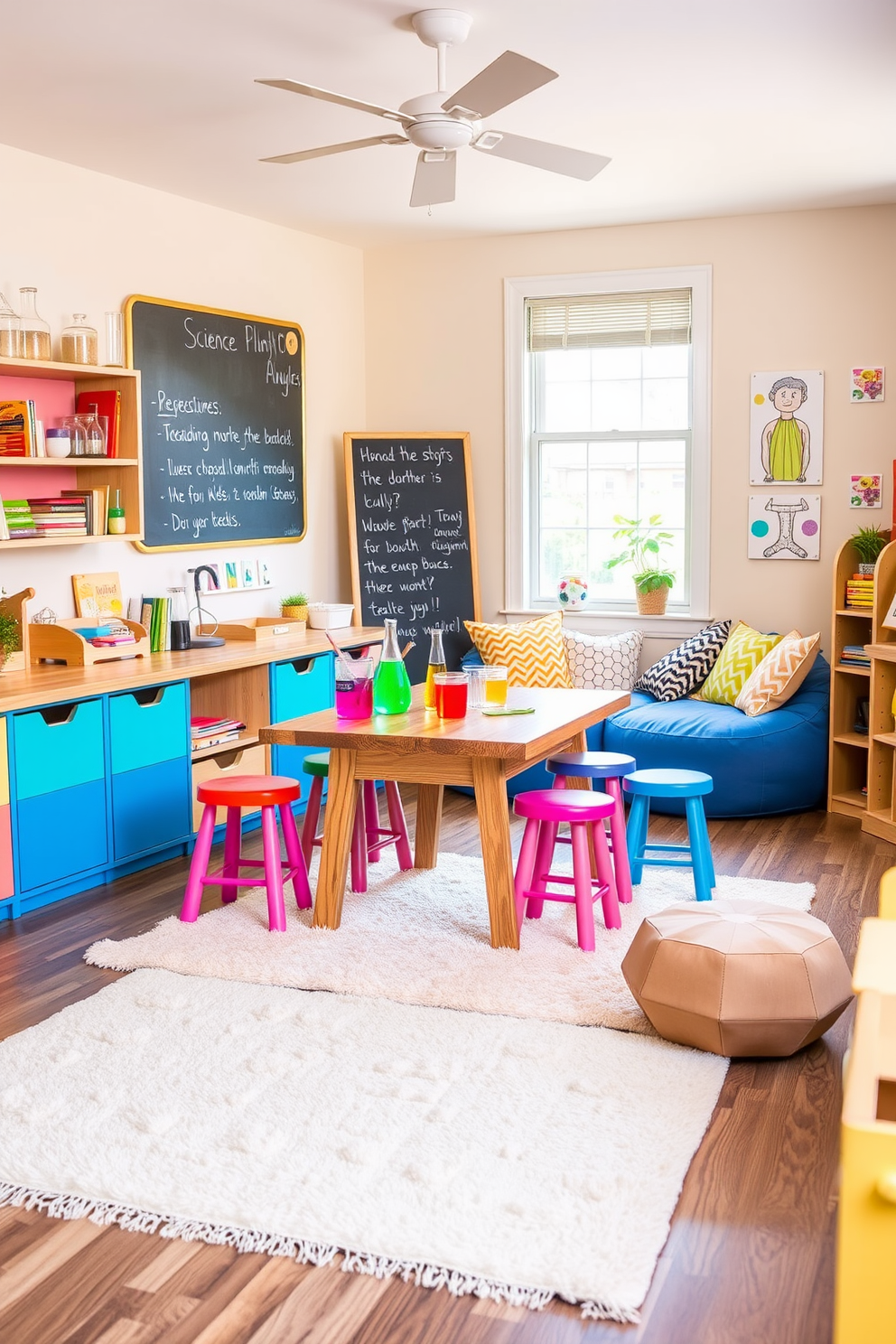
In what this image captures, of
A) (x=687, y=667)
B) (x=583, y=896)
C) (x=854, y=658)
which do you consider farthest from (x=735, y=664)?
(x=583, y=896)

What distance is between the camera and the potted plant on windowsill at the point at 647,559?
5.95 m

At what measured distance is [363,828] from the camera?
4078mm

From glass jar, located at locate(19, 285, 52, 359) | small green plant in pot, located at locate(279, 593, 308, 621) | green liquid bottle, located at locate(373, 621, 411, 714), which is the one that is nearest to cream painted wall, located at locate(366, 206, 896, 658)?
small green plant in pot, located at locate(279, 593, 308, 621)

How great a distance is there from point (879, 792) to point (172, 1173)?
3.47m

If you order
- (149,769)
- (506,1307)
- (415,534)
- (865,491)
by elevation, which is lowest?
(506,1307)

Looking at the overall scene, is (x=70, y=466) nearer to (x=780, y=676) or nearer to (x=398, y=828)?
(x=398, y=828)

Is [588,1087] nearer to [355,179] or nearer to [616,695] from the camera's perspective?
[616,695]

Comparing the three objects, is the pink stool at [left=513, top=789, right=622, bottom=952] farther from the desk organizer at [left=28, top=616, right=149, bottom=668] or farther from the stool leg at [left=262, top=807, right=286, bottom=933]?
the desk organizer at [left=28, top=616, right=149, bottom=668]

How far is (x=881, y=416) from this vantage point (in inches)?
216

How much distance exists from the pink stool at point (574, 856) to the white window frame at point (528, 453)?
2.43 metres

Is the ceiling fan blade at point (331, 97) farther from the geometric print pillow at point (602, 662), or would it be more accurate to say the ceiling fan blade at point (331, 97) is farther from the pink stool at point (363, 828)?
the geometric print pillow at point (602, 662)

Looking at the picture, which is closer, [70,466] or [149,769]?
[149,769]

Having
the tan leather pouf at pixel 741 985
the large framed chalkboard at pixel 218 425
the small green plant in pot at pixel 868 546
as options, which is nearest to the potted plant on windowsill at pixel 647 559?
the small green plant in pot at pixel 868 546

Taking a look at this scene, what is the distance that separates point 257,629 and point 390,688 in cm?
157
